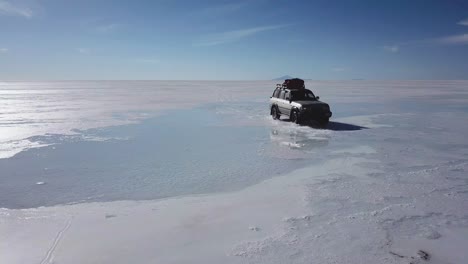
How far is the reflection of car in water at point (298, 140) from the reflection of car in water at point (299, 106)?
176cm

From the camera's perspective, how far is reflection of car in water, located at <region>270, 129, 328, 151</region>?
472 inches

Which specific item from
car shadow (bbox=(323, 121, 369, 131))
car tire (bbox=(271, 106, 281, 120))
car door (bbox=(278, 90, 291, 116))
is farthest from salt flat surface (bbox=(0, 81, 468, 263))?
car tire (bbox=(271, 106, 281, 120))

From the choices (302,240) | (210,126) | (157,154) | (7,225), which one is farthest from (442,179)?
(210,126)

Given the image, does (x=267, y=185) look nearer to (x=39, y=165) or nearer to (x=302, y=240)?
(x=302, y=240)

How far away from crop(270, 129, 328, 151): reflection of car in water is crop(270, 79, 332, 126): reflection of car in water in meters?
1.76

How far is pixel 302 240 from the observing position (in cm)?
505

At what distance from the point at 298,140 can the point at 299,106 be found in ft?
12.6

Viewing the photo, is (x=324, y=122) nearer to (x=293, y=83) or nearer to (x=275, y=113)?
(x=275, y=113)

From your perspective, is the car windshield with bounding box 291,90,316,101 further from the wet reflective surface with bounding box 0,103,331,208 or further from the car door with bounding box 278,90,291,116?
the wet reflective surface with bounding box 0,103,331,208

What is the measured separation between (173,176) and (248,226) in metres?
3.22

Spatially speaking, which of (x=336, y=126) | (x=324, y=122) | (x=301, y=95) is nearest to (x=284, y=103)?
(x=301, y=95)

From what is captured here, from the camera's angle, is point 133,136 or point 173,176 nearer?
point 173,176

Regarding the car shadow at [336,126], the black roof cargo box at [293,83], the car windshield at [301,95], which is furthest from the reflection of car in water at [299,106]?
the black roof cargo box at [293,83]

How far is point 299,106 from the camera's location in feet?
54.7
